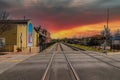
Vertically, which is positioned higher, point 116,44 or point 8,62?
point 116,44

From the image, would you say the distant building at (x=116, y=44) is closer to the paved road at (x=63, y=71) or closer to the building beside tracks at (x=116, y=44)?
the building beside tracks at (x=116, y=44)

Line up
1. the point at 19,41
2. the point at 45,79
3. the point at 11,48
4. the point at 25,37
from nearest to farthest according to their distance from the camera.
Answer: the point at 45,79 → the point at 11,48 → the point at 19,41 → the point at 25,37

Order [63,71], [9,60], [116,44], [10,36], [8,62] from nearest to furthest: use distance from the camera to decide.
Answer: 1. [63,71]
2. [8,62]
3. [9,60]
4. [10,36]
5. [116,44]

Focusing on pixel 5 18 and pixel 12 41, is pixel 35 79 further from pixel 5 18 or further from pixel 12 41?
pixel 5 18

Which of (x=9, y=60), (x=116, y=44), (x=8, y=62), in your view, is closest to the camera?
(x=8, y=62)

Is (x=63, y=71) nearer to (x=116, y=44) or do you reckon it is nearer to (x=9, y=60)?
(x=9, y=60)

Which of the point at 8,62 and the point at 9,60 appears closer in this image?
the point at 8,62

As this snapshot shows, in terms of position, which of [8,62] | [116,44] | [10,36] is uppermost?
[10,36]

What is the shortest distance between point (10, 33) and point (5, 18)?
6002mm

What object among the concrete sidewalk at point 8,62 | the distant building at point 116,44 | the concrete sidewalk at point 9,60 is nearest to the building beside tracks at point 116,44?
the distant building at point 116,44

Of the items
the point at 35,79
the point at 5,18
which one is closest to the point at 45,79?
the point at 35,79

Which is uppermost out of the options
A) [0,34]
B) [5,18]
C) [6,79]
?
[5,18]

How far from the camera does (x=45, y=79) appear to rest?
46.4ft

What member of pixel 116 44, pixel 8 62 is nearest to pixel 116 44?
pixel 116 44
